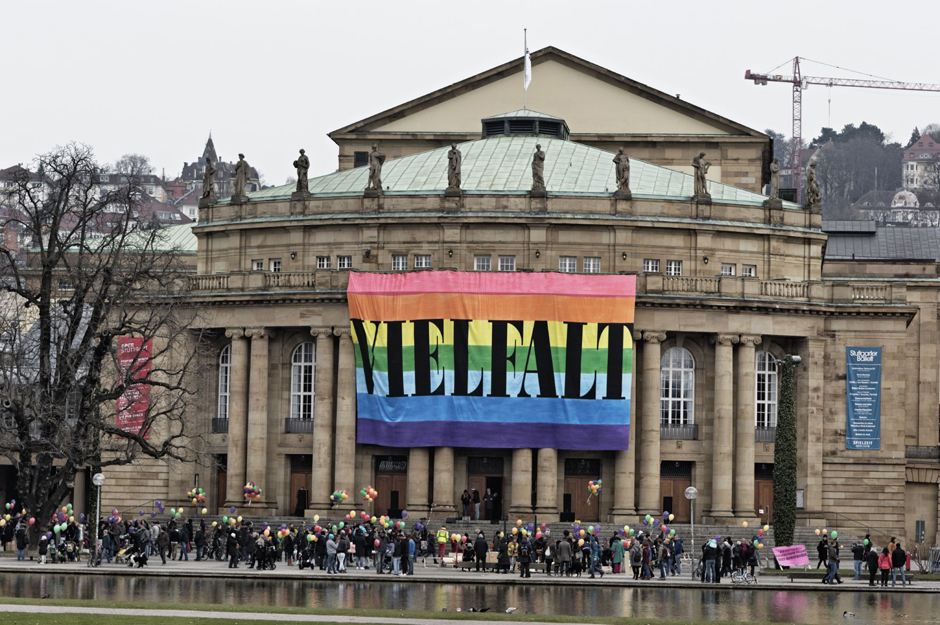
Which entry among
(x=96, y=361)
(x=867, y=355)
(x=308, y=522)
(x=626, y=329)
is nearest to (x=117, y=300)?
(x=96, y=361)

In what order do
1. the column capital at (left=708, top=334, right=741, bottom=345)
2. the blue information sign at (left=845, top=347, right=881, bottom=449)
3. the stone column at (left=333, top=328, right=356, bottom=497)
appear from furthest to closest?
the blue information sign at (left=845, top=347, right=881, bottom=449) < the column capital at (left=708, top=334, right=741, bottom=345) < the stone column at (left=333, top=328, right=356, bottom=497)

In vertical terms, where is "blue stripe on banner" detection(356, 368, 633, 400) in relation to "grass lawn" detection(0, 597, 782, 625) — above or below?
above

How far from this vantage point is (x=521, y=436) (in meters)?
84.2

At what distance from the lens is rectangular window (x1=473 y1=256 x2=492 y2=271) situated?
88.2m

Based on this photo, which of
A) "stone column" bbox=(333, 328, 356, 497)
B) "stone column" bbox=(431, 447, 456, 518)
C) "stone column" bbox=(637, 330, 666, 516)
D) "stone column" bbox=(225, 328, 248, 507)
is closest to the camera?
"stone column" bbox=(431, 447, 456, 518)

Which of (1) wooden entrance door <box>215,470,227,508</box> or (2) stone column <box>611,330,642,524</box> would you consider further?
(1) wooden entrance door <box>215,470,227,508</box>

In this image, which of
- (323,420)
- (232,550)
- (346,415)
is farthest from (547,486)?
(232,550)

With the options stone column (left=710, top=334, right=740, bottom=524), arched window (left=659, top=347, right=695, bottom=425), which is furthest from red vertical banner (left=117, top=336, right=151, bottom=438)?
stone column (left=710, top=334, right=740, bottom=524)

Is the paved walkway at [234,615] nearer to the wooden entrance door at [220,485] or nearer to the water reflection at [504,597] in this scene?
the water reflection at [504,597]

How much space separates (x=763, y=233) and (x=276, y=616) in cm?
5007

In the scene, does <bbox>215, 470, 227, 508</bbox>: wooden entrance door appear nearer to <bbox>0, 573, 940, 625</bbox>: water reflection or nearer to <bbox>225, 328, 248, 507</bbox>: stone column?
<bbox>225, 328, 248, 507</bbox>: stone column

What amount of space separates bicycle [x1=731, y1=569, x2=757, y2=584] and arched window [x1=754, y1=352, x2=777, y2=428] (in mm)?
22181

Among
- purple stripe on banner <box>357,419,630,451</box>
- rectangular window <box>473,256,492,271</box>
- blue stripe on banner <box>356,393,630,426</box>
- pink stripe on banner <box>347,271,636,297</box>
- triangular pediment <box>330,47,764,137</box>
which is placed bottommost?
purple stripe on banner <box>357,419,630,451</box>

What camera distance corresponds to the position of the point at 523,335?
84.6 m
